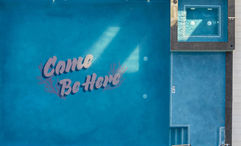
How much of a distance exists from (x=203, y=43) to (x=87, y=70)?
136 inches

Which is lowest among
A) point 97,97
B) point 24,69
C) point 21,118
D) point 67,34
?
point 21,118

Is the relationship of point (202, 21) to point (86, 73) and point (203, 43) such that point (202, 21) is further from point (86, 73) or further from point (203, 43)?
point (86, 73)

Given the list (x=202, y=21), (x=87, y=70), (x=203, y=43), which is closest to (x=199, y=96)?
(x=203, y=43)

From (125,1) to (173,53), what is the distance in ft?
6.97

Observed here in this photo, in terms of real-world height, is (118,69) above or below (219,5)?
below

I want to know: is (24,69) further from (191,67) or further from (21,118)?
(191,67)

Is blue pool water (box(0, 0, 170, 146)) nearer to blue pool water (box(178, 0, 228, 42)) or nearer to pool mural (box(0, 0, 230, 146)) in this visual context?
pool mural (box(0, 0, 230, 146))

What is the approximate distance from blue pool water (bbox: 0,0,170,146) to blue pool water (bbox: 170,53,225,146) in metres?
0.36

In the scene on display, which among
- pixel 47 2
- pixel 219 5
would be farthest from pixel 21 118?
pixel 219 5

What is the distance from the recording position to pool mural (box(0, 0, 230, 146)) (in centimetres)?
751

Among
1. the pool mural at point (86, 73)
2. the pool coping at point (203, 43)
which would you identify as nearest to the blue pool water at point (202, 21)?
the pool coping at point (203, 43)

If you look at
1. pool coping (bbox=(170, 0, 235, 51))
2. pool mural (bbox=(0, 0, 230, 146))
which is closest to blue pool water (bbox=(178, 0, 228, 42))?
pool coping (bbox=(170, 0, 235, 51))

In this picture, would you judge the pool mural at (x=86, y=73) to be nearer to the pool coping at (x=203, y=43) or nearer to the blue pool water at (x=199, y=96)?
the blue pool water at (x=199, y=96)

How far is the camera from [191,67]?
24.3ft
